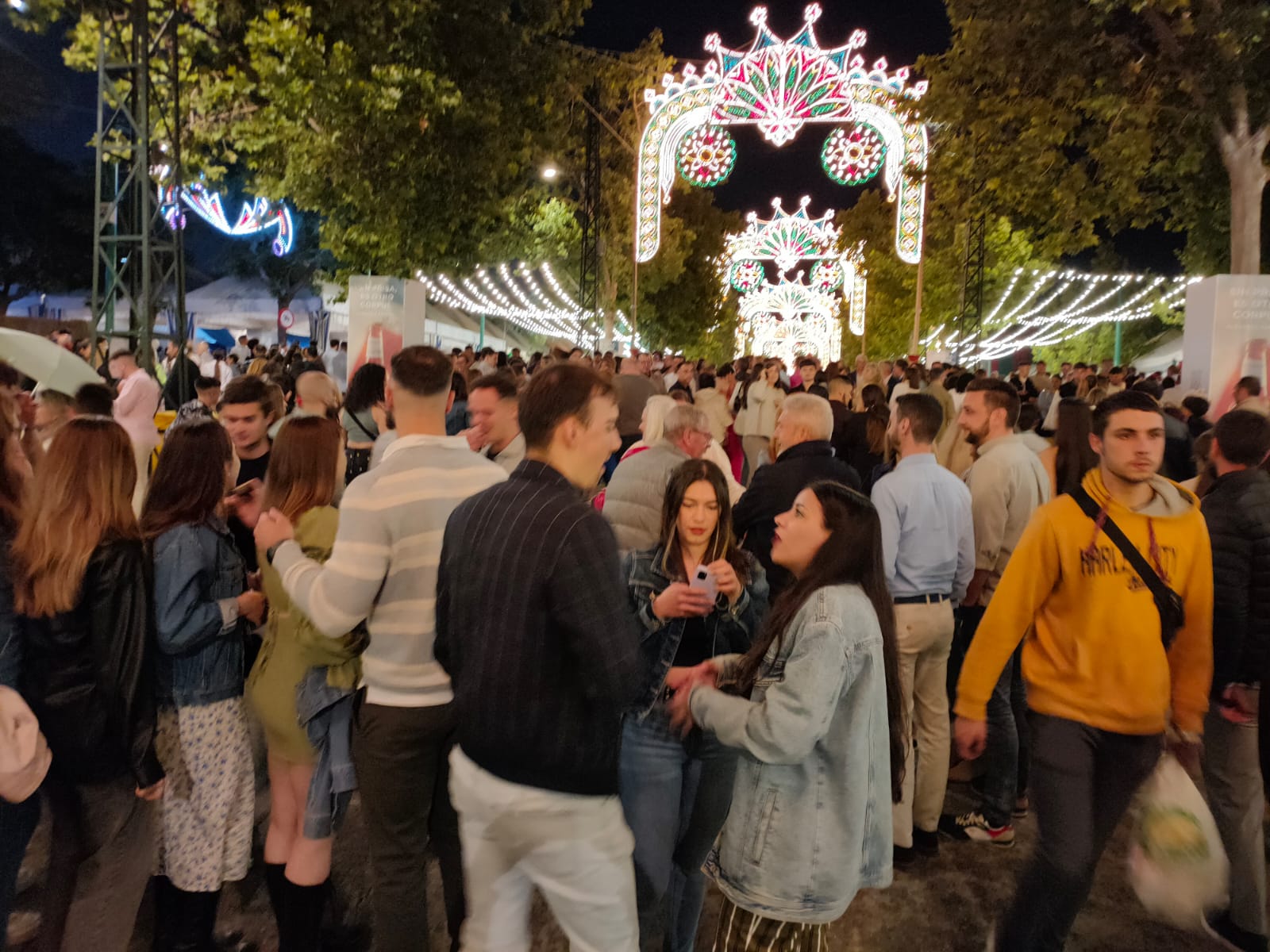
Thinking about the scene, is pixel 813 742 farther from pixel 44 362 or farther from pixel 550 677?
pixel 44 362

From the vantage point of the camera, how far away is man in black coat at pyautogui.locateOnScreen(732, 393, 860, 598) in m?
3.91

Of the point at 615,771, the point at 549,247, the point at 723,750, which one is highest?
the point at 549,247

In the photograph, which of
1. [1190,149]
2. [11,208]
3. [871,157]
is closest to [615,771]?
[1190,149]

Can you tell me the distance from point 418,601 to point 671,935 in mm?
1475

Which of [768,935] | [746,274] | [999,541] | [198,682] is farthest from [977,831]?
[746,274]

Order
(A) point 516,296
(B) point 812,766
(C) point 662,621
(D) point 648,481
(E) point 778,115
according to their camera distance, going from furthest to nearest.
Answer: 1. (A) point 516,296
2. (E) point 778,115
3. (D) point 648,481
4. (C) point 662,621
5. (B) point 812,766

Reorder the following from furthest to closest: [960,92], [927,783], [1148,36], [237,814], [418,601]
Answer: [960,92], [1148,36], [927,783], [237,814], [418,601]

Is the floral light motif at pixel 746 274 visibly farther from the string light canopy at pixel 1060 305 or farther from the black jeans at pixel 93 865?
the black jeans at pixel 93 865

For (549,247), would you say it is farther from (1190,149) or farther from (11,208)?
(11,208)

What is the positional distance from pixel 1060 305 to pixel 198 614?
51.1 m

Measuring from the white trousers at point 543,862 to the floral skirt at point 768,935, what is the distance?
1.11 feet

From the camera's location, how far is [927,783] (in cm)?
416

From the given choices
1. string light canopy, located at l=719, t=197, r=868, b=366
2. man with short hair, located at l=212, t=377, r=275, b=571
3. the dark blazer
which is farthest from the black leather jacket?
string light canopy, located at l=719, t=197, r=868, b=366

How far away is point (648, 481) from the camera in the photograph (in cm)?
359
